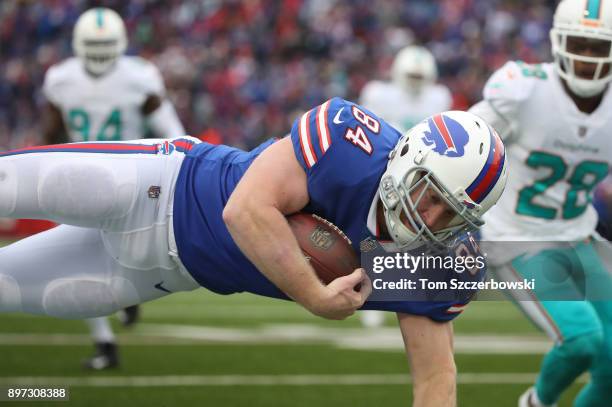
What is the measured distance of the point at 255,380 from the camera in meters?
5.04

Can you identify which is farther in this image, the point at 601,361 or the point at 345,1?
the point at 345,1

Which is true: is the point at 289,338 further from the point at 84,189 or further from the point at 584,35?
the point at 84,189

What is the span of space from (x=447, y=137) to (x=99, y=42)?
4.06m

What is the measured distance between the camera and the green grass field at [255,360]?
470 centimetres

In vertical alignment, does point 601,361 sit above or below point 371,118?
below

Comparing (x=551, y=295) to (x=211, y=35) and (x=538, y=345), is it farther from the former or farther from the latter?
(x=211, y=35)

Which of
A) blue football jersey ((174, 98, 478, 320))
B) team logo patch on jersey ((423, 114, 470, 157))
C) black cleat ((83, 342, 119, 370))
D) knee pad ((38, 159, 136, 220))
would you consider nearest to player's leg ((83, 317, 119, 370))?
black cleat ((83, 342, 119, 370))

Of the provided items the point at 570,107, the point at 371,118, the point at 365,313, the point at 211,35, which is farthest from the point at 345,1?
the point at 371,118

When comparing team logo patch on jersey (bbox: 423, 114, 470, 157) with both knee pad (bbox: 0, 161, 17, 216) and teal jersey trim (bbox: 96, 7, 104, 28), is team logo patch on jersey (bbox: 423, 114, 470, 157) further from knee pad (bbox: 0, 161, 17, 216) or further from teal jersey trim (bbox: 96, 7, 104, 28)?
teal jersey trim (bbox: 96, 7, 104, 28)

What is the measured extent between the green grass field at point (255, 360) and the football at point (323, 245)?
63.5 inches

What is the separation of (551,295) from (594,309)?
0.59ft

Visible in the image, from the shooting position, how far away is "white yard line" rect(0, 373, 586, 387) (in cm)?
477

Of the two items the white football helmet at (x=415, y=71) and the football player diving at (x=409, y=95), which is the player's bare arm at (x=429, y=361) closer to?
the football player diving at (x=409, y=95)

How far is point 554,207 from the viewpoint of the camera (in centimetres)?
425
